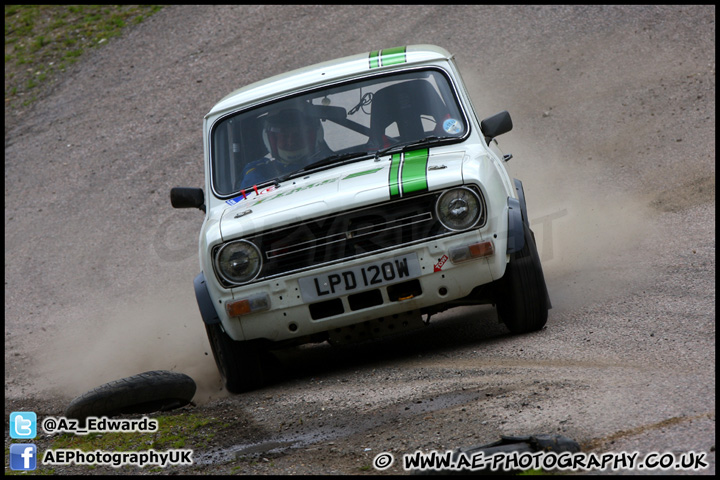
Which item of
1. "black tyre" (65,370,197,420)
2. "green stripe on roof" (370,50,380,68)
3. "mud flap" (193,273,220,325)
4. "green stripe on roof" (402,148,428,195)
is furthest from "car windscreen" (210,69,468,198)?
"black tyre" (65,370,197,420)

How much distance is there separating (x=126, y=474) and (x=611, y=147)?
9533 mm

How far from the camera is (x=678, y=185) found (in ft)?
33.8

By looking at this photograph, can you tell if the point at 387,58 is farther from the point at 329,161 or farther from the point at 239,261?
the point at 239,261

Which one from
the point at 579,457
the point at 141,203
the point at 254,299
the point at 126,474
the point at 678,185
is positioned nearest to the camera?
the point at 579,457

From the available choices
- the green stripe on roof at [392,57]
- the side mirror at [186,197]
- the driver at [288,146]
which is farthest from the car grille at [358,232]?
the green stripe on roof at [392,57]

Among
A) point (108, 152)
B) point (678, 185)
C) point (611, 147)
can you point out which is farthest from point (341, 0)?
point (678, 185)

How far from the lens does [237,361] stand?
612 cm

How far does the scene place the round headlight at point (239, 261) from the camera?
5.69m

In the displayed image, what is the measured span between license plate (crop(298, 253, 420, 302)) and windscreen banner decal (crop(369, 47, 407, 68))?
6.34 feet

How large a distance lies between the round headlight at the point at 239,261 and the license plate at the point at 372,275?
17.9 inches

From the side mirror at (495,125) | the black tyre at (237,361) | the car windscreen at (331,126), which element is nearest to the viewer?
the black tyre at (237,361)

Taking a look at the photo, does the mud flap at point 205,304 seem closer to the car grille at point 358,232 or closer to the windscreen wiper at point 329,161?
the car grille at point 358,232

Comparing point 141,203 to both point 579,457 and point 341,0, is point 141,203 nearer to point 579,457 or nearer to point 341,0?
point 341,0

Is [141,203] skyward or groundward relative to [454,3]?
groundward
